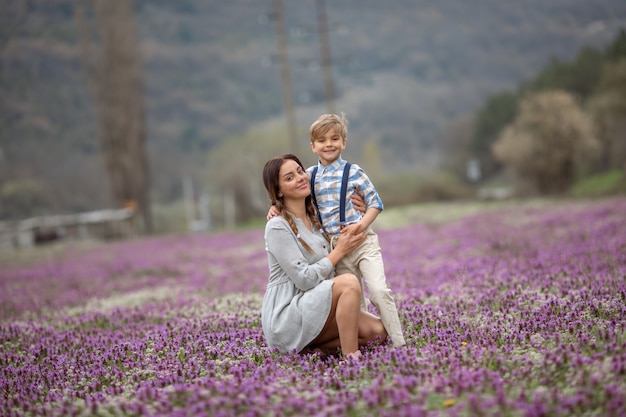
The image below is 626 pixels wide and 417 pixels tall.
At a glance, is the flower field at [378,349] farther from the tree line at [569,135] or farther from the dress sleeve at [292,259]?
the tree line at [569,135]

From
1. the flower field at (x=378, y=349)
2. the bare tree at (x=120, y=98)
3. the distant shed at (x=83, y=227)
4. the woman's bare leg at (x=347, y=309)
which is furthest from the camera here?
the bare tree at (x=120, y=98)

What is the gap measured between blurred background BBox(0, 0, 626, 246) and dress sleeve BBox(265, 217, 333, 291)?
23574 millimetres

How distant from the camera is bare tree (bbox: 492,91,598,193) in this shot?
104ft

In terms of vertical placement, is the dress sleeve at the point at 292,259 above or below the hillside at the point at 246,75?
below

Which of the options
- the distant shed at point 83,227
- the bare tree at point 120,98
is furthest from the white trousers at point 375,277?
the bare tree at point 120,98

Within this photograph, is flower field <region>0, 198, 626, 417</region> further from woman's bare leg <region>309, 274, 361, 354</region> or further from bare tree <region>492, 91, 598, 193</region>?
bare tree <region>492, 91, 598, 193</region>

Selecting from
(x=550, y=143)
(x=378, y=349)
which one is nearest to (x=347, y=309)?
(x=378, y=349)

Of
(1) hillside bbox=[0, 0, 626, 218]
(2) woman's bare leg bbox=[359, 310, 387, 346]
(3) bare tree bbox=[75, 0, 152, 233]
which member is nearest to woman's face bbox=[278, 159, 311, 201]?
(2) woman's bare leg bbox=[359, 310, 387, 346]

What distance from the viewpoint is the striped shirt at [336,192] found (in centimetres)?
532

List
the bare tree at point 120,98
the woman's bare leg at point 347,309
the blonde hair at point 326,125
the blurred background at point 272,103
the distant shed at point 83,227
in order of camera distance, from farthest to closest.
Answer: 1. the bare tree at point 120,98
2. the blurred background at point 272,103
3. the distant shed at point 83,227
4. the blonde hair at point 326,125
5. the woman's bare leg at point 347,309

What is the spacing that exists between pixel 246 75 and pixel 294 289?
290 ft

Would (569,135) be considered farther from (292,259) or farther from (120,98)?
(292,259)

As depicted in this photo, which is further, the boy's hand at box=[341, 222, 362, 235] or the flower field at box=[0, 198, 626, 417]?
the boy's hand at box=[341, 222, 362, 235]

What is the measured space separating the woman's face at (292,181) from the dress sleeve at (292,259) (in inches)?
8.9
